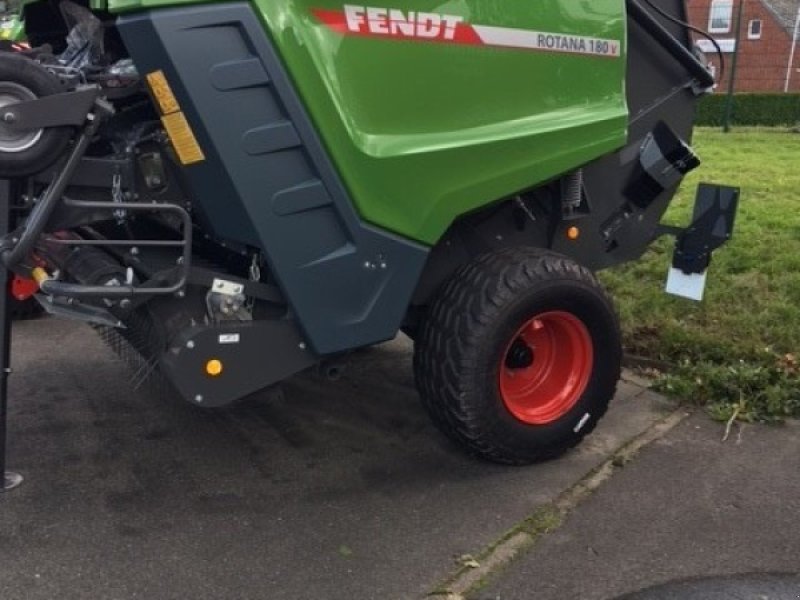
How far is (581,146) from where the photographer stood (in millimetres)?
3539

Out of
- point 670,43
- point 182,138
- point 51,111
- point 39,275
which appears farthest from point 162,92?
point 670,43

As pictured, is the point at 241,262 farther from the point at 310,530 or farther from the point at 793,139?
the point at 793,139

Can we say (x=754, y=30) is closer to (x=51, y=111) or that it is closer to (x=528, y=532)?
(x=528, y=532)

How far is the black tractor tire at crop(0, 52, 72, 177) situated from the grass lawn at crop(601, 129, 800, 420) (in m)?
3.11

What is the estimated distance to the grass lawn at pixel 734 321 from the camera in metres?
4.39

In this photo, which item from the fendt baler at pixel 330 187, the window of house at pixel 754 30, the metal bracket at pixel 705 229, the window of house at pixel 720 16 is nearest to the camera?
the fendt baler at pixel 330 187

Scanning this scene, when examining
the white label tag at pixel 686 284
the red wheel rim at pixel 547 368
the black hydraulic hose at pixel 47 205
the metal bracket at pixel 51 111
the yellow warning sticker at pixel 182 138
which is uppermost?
the metal bracket at pixel 51 111

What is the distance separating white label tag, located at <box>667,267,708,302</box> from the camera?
4.27 meters

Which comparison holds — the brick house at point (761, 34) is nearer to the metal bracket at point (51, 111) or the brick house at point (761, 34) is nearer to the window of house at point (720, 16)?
the window of house at point (720, 16)

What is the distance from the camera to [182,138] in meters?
2.86

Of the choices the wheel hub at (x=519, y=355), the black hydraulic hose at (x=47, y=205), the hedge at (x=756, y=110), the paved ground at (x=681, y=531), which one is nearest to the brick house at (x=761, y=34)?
the hedge at (x=756, y=110)

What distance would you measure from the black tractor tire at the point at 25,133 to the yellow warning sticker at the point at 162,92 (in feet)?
0.95

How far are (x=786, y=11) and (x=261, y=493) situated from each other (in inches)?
1759

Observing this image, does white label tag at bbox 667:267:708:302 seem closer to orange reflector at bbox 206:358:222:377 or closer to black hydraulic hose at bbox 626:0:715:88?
black hydraulic hose at bbox 626:0:715:88
